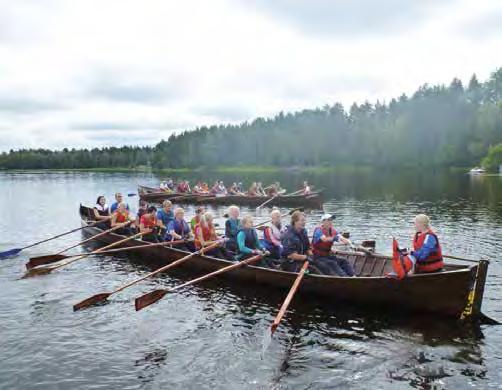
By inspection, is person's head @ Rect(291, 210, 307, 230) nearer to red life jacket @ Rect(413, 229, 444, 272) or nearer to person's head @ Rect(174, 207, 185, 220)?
red life jacket @ Rect(413, 229, 444, 272)

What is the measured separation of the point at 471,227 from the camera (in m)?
23.5

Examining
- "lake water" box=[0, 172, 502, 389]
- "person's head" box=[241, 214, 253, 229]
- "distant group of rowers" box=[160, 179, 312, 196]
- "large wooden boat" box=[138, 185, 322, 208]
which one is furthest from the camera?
"distant group of rowers" box=[160, 179, 312, 196]

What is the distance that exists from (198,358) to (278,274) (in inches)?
145

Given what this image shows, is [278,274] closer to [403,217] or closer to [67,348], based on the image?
[67,348]

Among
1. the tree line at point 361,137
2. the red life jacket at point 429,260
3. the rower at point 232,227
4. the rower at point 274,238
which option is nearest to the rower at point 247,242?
the rower at point 274,238

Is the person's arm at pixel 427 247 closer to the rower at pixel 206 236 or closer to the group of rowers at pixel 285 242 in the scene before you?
the group of rowers at pixel 285 242

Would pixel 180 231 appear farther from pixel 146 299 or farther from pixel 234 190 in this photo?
pixel 234 190

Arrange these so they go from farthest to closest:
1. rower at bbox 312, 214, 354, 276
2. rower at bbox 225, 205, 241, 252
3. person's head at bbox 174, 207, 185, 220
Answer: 1. person's head at bbox 174, 207, 185, 220
2. rower at bbox 225, 205, 241, 252
3. rower at bbox 312, 214, 354, 276

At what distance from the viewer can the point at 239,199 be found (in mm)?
35812

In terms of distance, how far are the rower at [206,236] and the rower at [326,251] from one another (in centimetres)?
368

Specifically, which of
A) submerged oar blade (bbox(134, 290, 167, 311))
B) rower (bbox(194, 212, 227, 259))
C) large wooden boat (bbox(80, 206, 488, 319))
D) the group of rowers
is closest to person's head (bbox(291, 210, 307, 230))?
the group of rowers

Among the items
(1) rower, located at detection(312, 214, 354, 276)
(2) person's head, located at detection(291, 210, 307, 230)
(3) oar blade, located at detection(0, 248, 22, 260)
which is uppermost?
(2) person's head, located at detection(291, 210, 307, 230)

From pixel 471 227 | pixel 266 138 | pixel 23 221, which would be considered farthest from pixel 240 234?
pixel 266 138

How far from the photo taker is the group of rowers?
10094 millimetres
